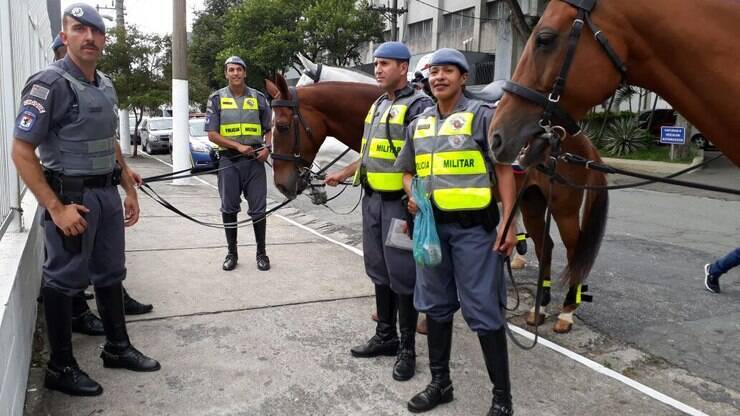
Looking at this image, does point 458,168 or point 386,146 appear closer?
point 458,168

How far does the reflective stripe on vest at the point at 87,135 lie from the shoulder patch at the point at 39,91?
0.13 meters

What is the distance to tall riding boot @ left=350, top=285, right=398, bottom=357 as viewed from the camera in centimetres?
363

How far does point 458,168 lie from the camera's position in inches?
107

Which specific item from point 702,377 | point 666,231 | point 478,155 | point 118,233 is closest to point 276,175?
point 118,233

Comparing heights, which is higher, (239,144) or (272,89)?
(272,89)

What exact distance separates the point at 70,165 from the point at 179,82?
30.4 feet

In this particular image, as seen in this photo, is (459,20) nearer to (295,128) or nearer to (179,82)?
(179,82)

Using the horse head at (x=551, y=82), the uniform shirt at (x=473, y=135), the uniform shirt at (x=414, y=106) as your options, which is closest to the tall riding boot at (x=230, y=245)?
the uniform shirt at (x=414, y=106)

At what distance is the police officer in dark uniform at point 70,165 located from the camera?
2809 millimetres

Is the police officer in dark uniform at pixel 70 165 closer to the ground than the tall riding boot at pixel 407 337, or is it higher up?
higher up

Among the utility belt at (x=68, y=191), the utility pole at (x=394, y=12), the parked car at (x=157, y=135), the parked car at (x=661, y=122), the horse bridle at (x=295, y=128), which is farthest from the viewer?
the utility pole at (x=394, y=12)

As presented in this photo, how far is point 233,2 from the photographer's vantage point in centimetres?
3994

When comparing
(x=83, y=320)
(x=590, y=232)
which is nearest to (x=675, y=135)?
(x=590, y=232)

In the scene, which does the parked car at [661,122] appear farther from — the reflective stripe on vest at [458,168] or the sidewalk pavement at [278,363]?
the reflective stripe on vest at [458,168]
